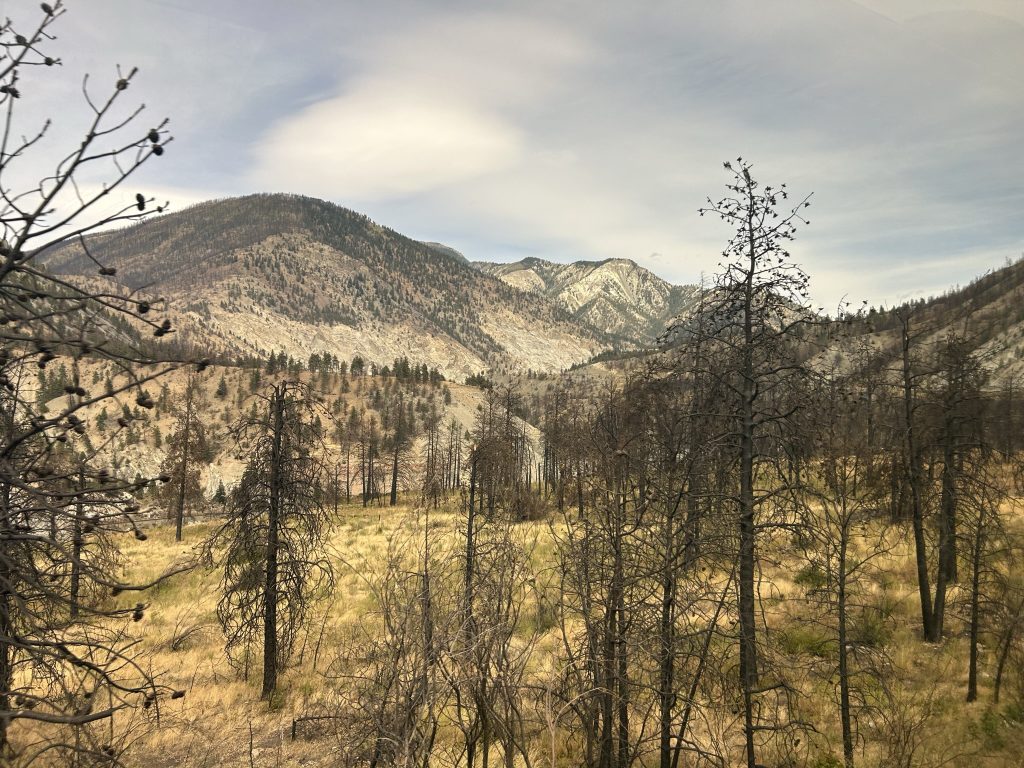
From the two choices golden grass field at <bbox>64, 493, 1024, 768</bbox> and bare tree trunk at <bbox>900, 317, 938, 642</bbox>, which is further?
bare tree trunk at <bbox>900, 317, 938, 642</bbox>

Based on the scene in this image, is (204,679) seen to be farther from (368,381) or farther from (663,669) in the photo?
(368,381)

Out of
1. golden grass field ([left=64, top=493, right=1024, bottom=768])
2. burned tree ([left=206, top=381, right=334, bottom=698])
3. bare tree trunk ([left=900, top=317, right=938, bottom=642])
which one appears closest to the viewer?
golden grass field ([left=64, top=493, right=1024, bottom=768])

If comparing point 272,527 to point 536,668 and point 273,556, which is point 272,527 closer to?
point 273,556

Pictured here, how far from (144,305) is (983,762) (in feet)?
41.3

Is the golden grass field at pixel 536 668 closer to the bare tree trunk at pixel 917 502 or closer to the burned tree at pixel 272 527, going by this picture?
the bare tree trunk at pixel 917 502

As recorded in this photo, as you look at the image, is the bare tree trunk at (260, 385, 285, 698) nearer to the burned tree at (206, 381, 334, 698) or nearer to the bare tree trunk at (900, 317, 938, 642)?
the burned tree at (206, 381, 334, 698)

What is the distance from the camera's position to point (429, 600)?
5133 mm

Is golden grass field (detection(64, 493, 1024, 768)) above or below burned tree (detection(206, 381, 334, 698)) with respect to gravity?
below

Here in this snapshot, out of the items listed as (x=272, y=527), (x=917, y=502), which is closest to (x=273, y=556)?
(x=272, y=527)

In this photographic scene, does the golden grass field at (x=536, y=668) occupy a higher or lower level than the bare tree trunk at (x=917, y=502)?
lower

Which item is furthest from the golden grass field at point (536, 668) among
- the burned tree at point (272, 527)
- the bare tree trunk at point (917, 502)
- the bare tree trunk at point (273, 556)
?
the burned tree at point (272, 527)

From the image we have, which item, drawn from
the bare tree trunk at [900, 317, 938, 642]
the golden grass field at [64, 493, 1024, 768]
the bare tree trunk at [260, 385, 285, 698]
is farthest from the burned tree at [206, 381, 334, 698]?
the bare tree trunk at [900, 317, 938, 642]

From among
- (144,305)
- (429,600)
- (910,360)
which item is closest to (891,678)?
(910,360)

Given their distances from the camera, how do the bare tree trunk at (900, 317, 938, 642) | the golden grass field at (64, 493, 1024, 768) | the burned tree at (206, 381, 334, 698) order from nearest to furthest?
1. the golden grass field at (64, 493, 1024, 768)
2. the burned tree at (206, 381, 334, 698)
3. the bare tree trunk at (900, 317, 938, 642)
